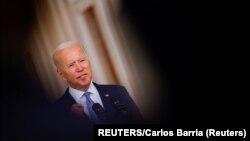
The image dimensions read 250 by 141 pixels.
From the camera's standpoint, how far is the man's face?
6.98 ft

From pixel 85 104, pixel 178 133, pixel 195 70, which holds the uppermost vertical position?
pixel 195 70

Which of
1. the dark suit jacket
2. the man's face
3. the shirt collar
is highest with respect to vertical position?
the man's face

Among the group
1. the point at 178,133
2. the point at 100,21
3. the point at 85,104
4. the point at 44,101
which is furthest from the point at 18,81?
the point at 178,133

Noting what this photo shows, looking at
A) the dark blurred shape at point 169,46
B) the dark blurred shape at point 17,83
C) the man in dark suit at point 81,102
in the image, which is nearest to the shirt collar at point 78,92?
the man in dark suit at point 81,102

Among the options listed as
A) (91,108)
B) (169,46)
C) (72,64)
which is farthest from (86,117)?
(169,46)

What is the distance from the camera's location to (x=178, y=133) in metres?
2.12

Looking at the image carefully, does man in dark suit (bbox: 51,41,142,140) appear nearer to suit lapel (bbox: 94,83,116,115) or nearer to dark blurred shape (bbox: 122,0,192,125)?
suit lapel (bbox: 94,83,116,115)

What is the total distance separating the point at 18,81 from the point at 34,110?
0.17m

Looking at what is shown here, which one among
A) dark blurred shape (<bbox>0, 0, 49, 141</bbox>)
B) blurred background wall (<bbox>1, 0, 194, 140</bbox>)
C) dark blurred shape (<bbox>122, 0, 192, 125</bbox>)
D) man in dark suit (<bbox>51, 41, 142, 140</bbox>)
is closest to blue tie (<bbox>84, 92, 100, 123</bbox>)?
man in dark suit (<bbox>51, 41, 142, 140</bbox>)

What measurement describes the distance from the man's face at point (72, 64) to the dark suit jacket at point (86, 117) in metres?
0.08

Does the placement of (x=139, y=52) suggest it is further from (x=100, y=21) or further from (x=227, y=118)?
(x=227, y=118)

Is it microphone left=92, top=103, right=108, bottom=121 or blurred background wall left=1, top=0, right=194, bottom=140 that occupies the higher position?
blurred background wall left=1, top=0, right=194, bottom=140

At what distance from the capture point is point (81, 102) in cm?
214

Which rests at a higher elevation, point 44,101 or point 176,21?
point 176,21
